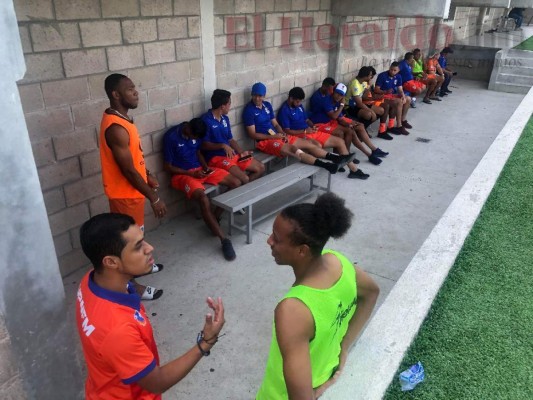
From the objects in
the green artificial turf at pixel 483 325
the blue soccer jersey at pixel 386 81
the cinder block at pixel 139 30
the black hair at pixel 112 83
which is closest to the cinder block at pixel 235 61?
the cinder block at pixel 139 30

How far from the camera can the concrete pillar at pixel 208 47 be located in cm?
478

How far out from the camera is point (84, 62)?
12.1 feet

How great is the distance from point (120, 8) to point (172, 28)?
665 millimetres

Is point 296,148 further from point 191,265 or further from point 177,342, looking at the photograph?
point 177,342

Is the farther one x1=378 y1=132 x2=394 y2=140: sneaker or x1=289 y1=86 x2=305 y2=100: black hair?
x1=378 y1=132 x2=394 y2=140: sneaker

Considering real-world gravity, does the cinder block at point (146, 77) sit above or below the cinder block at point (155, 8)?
below

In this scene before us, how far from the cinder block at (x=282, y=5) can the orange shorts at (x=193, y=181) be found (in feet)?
8.25

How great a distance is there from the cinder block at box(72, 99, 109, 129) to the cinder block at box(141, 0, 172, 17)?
38.2 inches

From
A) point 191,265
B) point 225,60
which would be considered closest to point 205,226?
point 191,265

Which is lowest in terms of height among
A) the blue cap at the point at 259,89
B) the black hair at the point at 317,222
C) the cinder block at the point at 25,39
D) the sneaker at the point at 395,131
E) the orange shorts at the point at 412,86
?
→ the sneaker at the point at 395,131

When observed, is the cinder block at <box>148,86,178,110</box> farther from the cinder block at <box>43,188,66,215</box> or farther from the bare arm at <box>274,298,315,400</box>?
the bare arm at <box>274,298,315,400</box>

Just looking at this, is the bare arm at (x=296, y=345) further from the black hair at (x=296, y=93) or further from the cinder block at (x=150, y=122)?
the black hair at (x=296, y=93)

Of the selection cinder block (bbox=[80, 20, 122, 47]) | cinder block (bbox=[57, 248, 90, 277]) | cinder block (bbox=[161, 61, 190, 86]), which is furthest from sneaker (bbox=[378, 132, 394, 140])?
cinder block (bbox=[57, 248, 90, 277])

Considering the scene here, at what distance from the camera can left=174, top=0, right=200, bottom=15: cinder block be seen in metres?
4.45
